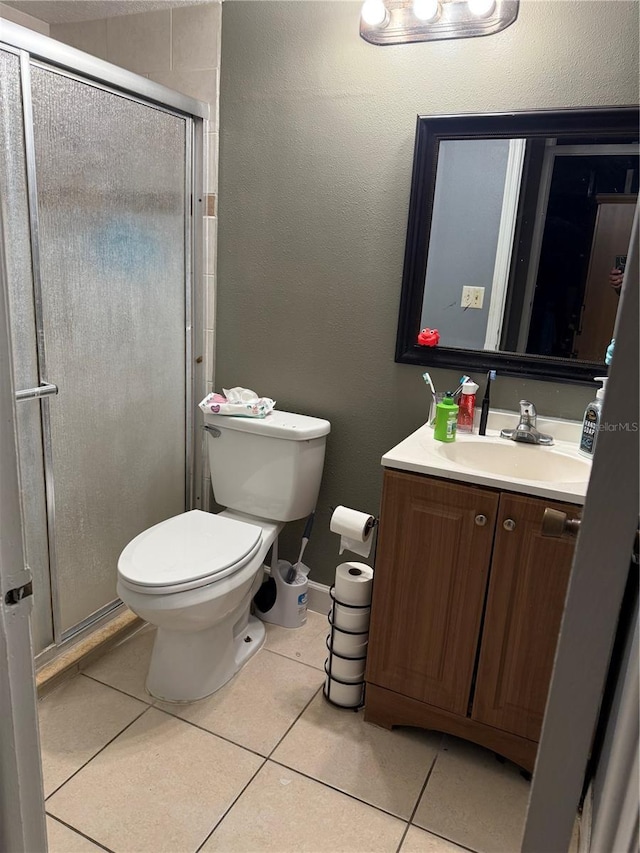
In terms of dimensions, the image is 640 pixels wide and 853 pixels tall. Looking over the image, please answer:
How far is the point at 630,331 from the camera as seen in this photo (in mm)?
548

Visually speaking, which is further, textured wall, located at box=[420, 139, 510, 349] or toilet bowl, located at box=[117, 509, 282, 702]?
textured wall, located at box=[420, 139, 510, 349]

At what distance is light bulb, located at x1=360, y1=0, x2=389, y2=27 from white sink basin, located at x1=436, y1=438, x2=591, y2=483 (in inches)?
50.3

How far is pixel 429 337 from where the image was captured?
1986 millimetres

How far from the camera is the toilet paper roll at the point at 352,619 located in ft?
5.99

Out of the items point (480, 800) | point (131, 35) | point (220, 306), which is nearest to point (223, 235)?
point (220, 306)

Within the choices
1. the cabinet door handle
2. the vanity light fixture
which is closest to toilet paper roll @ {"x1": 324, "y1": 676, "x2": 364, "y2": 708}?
the cabinet door handle

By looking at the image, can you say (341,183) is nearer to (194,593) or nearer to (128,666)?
(194,593)

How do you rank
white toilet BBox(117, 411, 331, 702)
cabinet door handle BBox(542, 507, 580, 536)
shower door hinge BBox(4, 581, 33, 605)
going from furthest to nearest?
white toilet BBox(117, 411, 331, 702)
shower door hinge BBox(4, 581, 33, 605)
cabinet door handle BBox(542, 507, 580, 536)

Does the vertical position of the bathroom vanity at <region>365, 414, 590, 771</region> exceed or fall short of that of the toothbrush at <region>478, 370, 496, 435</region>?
it falls short

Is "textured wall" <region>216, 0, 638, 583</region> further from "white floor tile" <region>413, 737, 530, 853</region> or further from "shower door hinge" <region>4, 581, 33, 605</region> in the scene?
"shower door hinge" <region>4, 581, 33, 605</region>

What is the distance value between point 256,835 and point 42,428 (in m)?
1.21

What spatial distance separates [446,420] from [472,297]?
0.43 meters

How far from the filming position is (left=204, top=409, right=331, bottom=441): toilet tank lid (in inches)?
80.0

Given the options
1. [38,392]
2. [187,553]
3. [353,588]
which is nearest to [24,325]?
[38,392]
